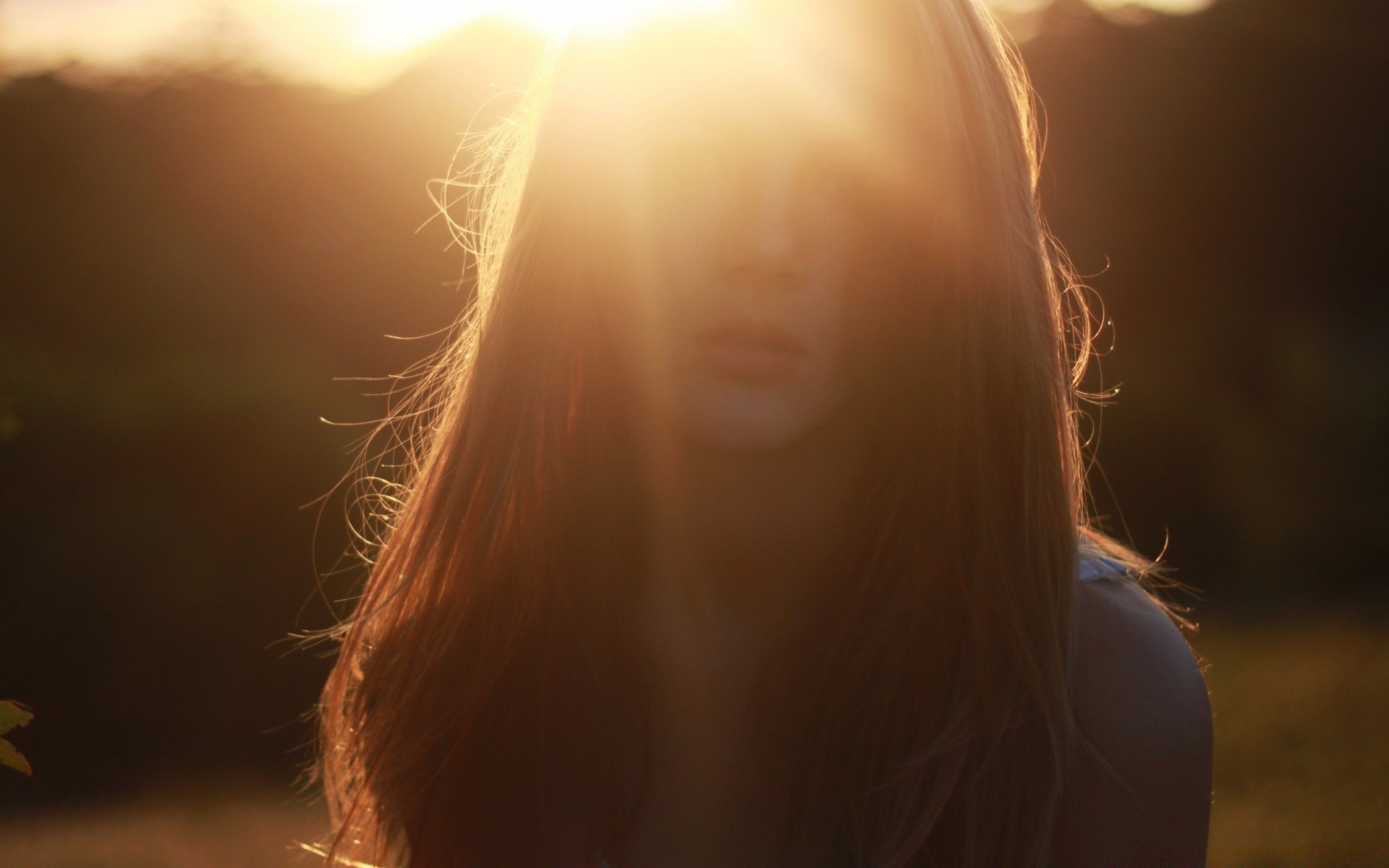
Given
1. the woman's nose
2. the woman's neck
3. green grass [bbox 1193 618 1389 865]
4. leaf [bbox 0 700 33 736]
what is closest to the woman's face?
the woman's nose

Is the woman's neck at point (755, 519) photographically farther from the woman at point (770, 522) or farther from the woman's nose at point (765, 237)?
the woman's nose at point (765, 237)

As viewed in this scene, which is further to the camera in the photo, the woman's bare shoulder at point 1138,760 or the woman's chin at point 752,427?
the woman's chin at point 752,427

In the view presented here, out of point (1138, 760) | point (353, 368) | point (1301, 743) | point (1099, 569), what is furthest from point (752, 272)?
point (353, 368)

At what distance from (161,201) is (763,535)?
18.9 ft

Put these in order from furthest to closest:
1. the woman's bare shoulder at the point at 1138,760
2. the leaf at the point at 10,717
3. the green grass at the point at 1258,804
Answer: the green grass at the point at 1258,804 → the woman's bare shoulder at the point at 1138,760 → the leaf at the point at 10,717

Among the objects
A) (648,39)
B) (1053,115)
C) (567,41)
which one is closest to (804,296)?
(648,39)

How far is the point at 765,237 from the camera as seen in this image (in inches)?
76.4

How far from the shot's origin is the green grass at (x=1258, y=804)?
4328mm

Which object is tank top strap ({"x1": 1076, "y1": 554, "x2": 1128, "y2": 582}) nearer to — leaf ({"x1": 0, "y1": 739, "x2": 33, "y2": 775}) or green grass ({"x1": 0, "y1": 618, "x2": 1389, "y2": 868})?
leaf ({"x1": 0, "y1": 739, "x2": 33, "y2": 775})

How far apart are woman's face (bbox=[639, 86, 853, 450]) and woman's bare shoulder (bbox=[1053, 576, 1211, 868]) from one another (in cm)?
65

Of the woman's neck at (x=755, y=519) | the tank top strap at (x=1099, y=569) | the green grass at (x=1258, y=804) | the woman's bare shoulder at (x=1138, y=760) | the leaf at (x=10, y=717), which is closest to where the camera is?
the leaf at (x=10, y=717)

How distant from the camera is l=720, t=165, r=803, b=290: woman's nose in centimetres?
194

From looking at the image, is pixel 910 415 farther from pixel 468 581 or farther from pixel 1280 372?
pixel 1280 372

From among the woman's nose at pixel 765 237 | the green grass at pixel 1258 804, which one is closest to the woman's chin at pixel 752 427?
the woman's nose at pixel 765 237
